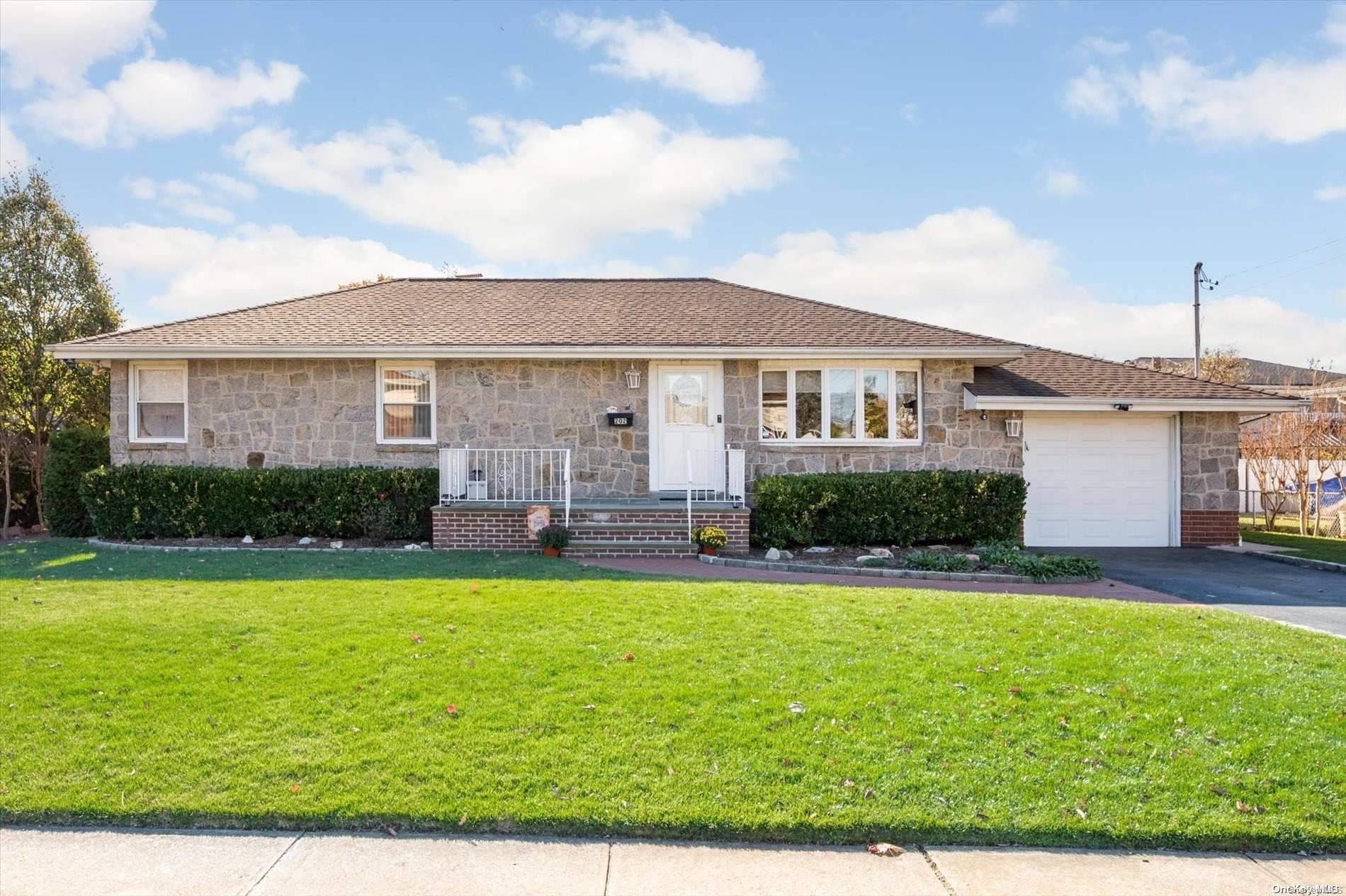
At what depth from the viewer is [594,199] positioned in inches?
658

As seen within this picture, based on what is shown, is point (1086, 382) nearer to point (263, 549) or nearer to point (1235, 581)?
point (1235, 581)

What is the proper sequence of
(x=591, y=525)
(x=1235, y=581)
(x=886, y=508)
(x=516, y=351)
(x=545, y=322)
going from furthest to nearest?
(x=545, y=322) → (x=516, y=351) → (x=886, y=508) → (x=591, y=525) → (x=1235, y=581)

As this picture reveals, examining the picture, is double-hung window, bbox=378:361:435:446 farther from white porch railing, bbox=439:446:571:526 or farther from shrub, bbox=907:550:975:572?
shrub, bbox=907:550:975:572

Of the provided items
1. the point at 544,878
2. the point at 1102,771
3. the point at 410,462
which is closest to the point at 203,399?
the point at 410,462

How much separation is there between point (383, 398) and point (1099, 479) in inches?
468

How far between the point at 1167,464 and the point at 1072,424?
178 cm

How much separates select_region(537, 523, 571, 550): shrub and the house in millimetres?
1567

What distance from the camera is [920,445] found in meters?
13.1

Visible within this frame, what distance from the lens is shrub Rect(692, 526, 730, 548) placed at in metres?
10.9

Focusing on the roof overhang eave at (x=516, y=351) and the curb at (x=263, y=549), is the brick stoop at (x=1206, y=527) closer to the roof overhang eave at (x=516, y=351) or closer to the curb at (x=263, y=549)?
the roof overhang eave at (x=516, y=351)

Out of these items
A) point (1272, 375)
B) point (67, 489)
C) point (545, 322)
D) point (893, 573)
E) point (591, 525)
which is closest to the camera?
point (893, 573)

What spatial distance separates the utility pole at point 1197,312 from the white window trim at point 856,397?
16.2 m

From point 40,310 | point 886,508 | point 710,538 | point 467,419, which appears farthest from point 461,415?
point 40,310

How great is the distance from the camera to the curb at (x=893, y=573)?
9562 millimetres
